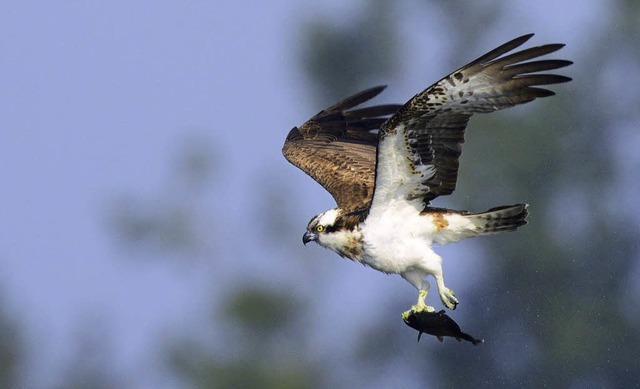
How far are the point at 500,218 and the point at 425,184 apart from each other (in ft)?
2.30

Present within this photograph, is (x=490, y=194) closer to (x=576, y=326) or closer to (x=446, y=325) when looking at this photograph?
(x=576, y=326)

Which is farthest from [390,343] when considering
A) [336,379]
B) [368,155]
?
[368,155]

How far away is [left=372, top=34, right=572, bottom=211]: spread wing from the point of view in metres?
13.9

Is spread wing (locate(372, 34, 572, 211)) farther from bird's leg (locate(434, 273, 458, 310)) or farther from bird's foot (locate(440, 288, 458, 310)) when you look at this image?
bird's foot (locate(440, 288, 458, 310))

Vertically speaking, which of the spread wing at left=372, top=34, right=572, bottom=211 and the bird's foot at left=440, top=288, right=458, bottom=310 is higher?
the spread wing at left=372, top=34, right=572, bottom=211

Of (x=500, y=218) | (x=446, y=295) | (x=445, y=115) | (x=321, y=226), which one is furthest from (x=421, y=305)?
(x=445, y=115)

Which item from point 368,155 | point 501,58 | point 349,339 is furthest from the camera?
point 349,339

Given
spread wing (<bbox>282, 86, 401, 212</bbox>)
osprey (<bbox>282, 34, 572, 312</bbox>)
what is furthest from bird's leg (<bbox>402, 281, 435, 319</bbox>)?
spread wing (<bbox>282, 86, 401, 212</bbox>)

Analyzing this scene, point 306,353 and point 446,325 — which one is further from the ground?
point 446,325

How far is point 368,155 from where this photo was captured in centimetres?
1786

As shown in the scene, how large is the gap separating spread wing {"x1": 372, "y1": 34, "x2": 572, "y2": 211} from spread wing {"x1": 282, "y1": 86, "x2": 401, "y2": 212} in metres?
1.45

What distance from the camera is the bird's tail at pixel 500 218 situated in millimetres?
14969

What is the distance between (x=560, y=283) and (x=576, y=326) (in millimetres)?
1098

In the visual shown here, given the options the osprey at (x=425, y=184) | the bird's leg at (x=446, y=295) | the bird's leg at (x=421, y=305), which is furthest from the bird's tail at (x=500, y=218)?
the bird's leg at (x=421, y=305)
